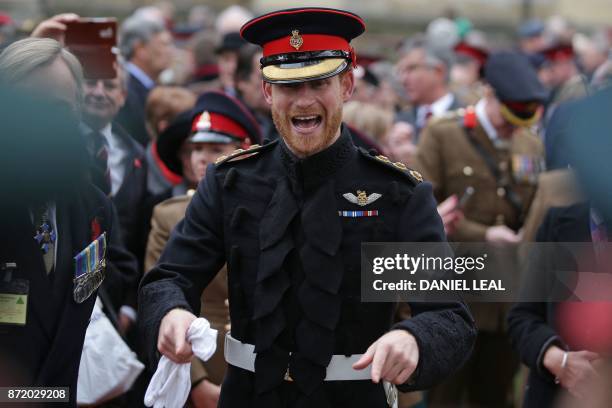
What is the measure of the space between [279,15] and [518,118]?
3887mm

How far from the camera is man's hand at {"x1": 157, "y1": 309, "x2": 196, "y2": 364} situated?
128 inches

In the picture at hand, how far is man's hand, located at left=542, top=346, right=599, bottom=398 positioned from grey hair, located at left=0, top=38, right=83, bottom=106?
2175 mm

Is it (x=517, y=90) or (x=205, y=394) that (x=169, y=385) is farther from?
(x=517, y=90)

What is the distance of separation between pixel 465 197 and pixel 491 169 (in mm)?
287

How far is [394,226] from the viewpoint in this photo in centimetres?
359

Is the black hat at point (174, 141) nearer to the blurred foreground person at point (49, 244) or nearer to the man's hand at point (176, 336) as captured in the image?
the blurred foreground person at point (49, 244)

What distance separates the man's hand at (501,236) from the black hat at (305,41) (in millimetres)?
3311

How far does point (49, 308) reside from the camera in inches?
139

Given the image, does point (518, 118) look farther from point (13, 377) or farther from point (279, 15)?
point (13, 377)

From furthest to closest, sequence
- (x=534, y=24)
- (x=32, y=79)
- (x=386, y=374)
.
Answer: (x=534, y=24) < (x=32, y=79) < (x=386, y=374)

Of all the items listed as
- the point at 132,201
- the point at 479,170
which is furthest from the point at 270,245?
the point at 479,170

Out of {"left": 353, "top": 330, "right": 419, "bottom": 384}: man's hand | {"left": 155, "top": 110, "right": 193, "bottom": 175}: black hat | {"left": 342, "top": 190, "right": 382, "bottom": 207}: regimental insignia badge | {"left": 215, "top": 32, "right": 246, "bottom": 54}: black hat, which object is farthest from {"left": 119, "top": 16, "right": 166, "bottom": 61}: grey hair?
{"left": 353, "top": 330, "right": 419, "bottom": 384}: man's hand

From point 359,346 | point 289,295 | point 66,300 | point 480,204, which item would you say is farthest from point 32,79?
point 480,204

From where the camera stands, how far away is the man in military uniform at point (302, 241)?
3.52 m
